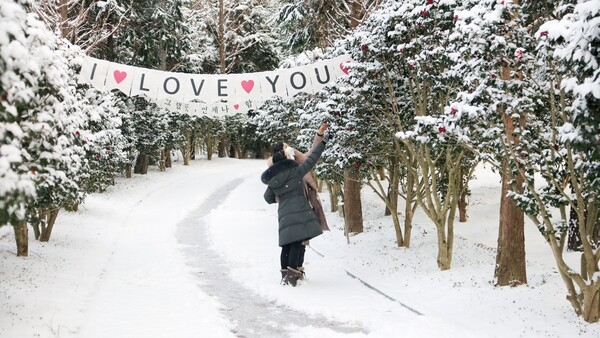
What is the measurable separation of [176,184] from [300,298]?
2148 cm

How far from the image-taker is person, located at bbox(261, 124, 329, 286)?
7812 mm

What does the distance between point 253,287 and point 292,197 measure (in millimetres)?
1447

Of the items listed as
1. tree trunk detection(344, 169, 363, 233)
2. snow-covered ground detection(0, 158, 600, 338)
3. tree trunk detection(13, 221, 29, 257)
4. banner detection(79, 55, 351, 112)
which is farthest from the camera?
tree trunk detection(344, 169, 363, 233)

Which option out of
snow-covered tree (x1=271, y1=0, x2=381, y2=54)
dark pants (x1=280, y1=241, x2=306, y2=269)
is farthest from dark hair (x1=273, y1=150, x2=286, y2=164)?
snow-covered tree (x1=271, y1=0, x2=381, y2=54)

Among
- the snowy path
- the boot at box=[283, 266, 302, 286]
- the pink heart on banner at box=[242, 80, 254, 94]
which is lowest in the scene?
the snowy path

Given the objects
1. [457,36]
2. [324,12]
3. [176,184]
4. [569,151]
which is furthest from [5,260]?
[176,184]

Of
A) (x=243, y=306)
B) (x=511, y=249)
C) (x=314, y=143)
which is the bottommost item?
(x=243, y=306)

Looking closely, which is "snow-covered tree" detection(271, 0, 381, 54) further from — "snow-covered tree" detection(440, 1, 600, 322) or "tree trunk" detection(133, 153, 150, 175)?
"tree trunk" detection(133, 153, 150, 175)

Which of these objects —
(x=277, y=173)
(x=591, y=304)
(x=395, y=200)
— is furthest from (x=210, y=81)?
(x=591, y=304)

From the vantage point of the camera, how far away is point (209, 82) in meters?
10.7

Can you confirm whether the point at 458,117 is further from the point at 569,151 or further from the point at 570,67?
the point at 570,67

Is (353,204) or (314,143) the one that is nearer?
(314,143)

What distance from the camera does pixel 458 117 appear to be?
5898 millimetres

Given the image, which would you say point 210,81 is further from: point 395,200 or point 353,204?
point 353,204
